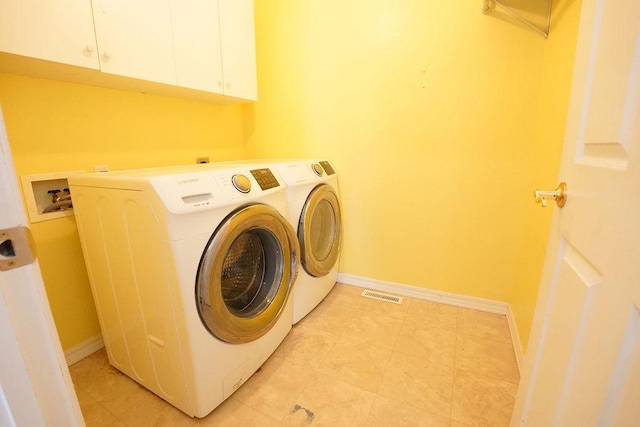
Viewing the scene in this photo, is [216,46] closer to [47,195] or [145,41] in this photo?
[145,41]

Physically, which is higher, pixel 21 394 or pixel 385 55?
pixel 385 55

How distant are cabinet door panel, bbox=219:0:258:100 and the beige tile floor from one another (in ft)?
5.09

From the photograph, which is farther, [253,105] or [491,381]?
[253,105]

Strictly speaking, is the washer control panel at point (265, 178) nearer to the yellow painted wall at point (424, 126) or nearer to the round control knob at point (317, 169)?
the round control knob at point (317, 169)

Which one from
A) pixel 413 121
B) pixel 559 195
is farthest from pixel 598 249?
pixel 413 121

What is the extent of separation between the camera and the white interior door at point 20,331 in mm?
381

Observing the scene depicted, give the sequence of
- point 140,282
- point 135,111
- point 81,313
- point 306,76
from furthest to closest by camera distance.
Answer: point 306,76
point 135,111
point 81,313
point 140,282

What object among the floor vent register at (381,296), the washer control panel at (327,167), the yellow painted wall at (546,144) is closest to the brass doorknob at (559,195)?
the yellow painted wall at (546,144)

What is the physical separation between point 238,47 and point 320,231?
4.17 feet

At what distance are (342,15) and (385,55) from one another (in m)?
0.40

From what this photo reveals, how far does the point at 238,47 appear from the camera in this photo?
1732mm

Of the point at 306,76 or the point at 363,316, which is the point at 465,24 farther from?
the point at 363,316

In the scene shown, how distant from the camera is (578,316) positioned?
1.75 feet

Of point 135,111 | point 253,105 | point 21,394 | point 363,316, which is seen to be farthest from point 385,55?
point 21,394
